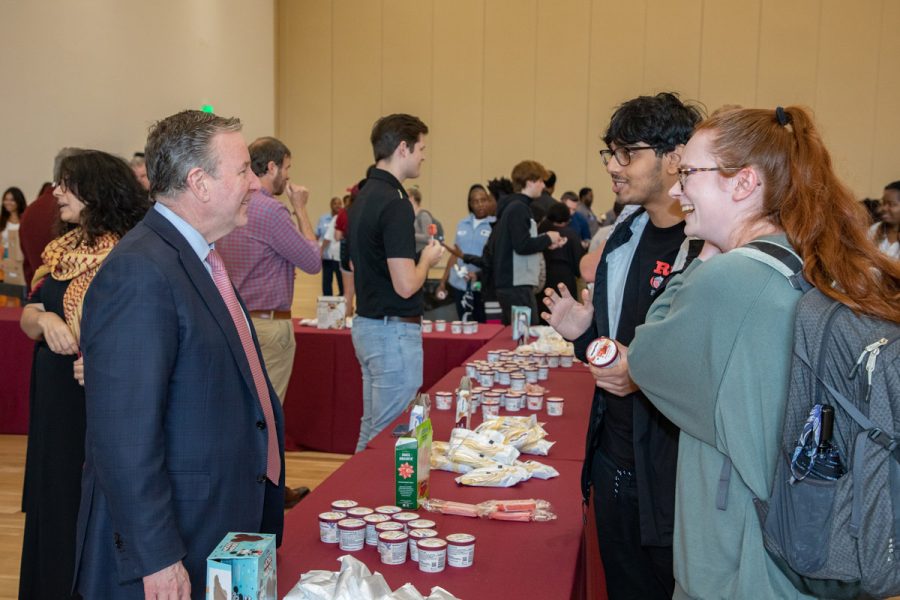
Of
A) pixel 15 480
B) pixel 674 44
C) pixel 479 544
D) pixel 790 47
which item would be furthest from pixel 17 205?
pixel 790 47

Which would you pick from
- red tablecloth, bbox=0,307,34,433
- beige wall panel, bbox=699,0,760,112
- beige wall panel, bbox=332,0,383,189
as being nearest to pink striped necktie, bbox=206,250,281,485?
red tablecloth, bbox=0,307,34,433

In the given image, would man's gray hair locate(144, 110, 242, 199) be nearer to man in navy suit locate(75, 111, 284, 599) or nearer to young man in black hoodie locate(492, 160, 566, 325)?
man in navy suit locate(75, 111, 284, 599)

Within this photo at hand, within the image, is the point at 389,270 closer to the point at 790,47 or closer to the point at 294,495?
the point at 294,495

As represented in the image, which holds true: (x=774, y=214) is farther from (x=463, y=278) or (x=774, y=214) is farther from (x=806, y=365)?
(x=463, y=278)

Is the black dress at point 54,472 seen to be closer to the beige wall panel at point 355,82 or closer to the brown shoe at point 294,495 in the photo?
the brown shoe at point 294,495

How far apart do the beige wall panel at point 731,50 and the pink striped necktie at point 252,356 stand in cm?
1303

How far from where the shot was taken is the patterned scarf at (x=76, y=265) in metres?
2.45

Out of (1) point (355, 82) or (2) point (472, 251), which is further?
(1) point (355, 82)

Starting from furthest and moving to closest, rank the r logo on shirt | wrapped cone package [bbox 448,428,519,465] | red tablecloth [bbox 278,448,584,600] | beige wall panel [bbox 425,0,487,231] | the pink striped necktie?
beige wall panel [bbox 425,0,487,231] < wrapped cone package [bbox 448,428,519,465] < the r logo on shirt < the pink striped necktie < red tablecloth [bbox 278,448,584,600]

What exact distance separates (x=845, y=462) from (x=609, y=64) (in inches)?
546

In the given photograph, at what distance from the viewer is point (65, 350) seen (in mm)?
2447

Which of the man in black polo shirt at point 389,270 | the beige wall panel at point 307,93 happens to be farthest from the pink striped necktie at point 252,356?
the beige wall panel at point 307,93

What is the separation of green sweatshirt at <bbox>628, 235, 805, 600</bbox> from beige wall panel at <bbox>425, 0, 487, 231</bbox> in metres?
13.7

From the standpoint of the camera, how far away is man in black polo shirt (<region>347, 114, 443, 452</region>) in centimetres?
335
